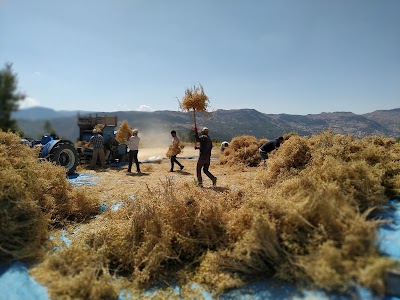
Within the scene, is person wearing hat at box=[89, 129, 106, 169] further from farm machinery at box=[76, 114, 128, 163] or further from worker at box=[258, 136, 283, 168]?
worker at box=[258, 136, 283, 168]

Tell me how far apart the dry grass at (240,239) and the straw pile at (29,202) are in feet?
1.82

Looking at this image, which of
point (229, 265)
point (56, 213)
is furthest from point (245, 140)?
point (229, 265)

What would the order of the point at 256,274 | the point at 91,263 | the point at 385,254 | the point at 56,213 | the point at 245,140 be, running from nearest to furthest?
the point at 385,254
the point at 256,274
the point at 91,263
the point at 56,213
the point at 245,140

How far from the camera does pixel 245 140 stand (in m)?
15.2

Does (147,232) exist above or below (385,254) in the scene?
below

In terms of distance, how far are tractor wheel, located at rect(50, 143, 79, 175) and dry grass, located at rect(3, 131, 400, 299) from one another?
561 cm

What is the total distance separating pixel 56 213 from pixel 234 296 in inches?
162

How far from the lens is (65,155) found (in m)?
10.9

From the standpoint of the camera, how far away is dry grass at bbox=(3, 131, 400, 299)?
3164mm

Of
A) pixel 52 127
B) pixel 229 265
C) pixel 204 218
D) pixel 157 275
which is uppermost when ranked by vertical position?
pixel 52 127

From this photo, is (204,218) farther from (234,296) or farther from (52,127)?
(52,127)

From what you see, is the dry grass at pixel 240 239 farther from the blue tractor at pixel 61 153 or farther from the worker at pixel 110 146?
the worker at pixel 110 146

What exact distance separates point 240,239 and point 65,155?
28.9ft

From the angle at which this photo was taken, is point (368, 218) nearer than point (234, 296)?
No
